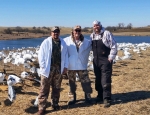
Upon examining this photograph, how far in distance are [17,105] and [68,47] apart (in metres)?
1.93

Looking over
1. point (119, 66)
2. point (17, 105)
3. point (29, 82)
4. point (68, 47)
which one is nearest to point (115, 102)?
point (68, 47)

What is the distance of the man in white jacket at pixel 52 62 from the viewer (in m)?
5.99

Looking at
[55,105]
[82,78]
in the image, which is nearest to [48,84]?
[55,105]

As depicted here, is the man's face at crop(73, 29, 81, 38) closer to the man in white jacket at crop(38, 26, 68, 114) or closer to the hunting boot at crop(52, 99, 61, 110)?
the man in white jacket at crop(38, 26, 68, 114)

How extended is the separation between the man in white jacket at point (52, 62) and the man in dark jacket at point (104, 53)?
80cm

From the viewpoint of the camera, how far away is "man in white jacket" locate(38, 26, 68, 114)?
5.99 metres

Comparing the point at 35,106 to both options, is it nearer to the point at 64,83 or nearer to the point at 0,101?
the point at 0,101

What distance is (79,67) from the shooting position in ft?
21.6

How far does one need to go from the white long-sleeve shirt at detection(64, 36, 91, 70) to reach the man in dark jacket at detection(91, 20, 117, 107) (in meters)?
0.22

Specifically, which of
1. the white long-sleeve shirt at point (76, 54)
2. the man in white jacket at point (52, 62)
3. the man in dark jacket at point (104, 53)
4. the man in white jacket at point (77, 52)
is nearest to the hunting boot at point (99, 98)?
the man in dark jacket at point (104, 53)

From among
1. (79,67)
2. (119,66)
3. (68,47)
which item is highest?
(68,47)

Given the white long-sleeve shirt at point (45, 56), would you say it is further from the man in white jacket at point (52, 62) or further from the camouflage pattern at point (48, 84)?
the camouflage pattern at point (48, 84)

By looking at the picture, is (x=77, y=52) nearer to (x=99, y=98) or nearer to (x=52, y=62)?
(x=52, y=62)

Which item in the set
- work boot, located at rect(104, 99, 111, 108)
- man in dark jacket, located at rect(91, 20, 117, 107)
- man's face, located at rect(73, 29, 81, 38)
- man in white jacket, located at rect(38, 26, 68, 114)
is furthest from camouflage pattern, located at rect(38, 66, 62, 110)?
work boot, located at rect(104, 99, 111, 108)
